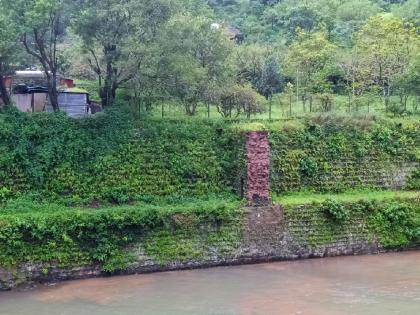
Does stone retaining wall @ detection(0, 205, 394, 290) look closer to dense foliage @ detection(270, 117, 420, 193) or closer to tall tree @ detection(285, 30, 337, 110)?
dense foliage @ detection(270, 117, 420, 193)

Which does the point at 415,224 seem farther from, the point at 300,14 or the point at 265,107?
the point at 300,14

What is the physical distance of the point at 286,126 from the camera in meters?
20.0

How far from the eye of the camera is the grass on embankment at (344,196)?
1836cm

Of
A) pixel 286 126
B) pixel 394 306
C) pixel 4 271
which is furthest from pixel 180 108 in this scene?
pixel 394 306

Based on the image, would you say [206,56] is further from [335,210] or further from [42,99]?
[335,210]

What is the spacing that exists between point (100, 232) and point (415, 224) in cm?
921

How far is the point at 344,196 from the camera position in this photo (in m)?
19.4

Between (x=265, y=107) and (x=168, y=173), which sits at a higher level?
(x=265, y=107)

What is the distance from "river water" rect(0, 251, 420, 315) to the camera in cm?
1371

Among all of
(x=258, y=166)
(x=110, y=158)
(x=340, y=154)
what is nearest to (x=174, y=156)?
(x=110, y=158)

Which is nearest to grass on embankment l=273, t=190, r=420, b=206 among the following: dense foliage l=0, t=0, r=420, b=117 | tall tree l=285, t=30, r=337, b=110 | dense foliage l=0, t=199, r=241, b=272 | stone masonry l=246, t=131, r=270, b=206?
stone masonry l=246, t=131, r=270, b=206

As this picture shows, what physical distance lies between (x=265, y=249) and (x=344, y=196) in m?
3.31

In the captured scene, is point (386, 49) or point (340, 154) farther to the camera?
point (386, 49)

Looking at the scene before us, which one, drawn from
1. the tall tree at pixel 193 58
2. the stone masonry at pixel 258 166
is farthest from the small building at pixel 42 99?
the stone masonry at pixel 258 166
